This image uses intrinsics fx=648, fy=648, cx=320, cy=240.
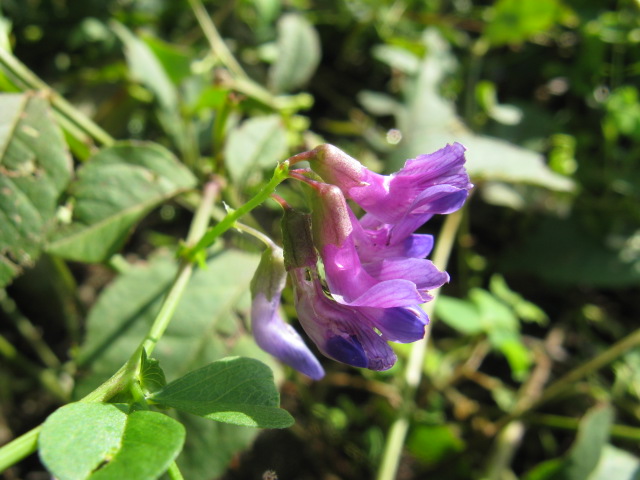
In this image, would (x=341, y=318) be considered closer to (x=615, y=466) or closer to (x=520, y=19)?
(x=615, y=466)

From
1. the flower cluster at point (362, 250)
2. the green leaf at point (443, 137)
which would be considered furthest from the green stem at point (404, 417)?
the flower cluster at point (362, 250)

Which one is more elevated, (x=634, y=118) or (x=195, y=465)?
(x=634, y=118)

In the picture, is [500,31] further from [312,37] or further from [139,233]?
[139,233]

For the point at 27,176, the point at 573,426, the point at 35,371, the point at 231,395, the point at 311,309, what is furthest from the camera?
the point at 573,426

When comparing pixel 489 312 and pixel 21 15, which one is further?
pixel 21 15

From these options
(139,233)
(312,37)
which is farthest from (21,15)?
(312,37)

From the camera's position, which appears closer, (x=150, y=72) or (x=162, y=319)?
(x=162, y=319)

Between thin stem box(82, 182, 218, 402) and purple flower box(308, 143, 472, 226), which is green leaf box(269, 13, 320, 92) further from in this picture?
purple flower box(308, 143, 472, 226)

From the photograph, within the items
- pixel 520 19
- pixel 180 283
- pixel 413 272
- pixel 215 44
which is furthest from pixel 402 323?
pixel 520 19
